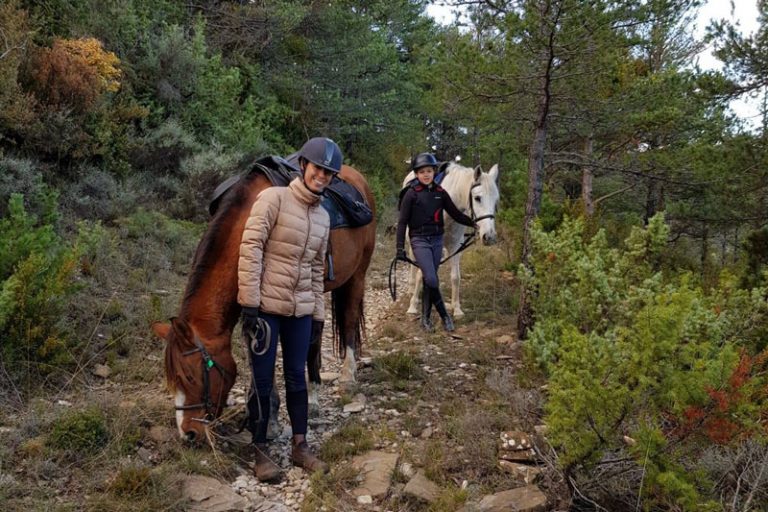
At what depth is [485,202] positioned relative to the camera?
6.92 meters

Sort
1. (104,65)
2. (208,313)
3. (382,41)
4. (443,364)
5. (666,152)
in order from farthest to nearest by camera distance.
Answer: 1. (382,41)
2. (104,65)
3. (666,152)
4. (443,364)
5. (208,313)

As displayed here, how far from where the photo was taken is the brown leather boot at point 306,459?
3.52 m

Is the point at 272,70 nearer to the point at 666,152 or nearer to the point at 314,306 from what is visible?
the point at 666,152

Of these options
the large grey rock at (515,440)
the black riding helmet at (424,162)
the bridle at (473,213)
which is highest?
the black riding helmet at (424,162)

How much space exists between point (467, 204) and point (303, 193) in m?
4.29

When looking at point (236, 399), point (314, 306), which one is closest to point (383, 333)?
point (236, 399)

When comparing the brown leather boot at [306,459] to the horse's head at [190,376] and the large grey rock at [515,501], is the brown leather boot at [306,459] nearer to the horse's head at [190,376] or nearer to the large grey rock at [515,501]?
the horse's head at [190,376]

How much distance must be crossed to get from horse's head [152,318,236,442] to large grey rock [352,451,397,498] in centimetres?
107

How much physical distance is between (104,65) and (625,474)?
31.4 feet

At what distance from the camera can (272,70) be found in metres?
15.4

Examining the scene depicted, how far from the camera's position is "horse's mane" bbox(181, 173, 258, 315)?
349 centimetres

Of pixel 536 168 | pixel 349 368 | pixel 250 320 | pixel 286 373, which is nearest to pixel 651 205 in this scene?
pixel 536 168

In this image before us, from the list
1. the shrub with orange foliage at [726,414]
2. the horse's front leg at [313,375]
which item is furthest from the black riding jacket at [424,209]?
the shrub with orange foliage at [726,414]

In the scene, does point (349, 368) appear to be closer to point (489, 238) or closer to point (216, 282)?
point (216, 282)
